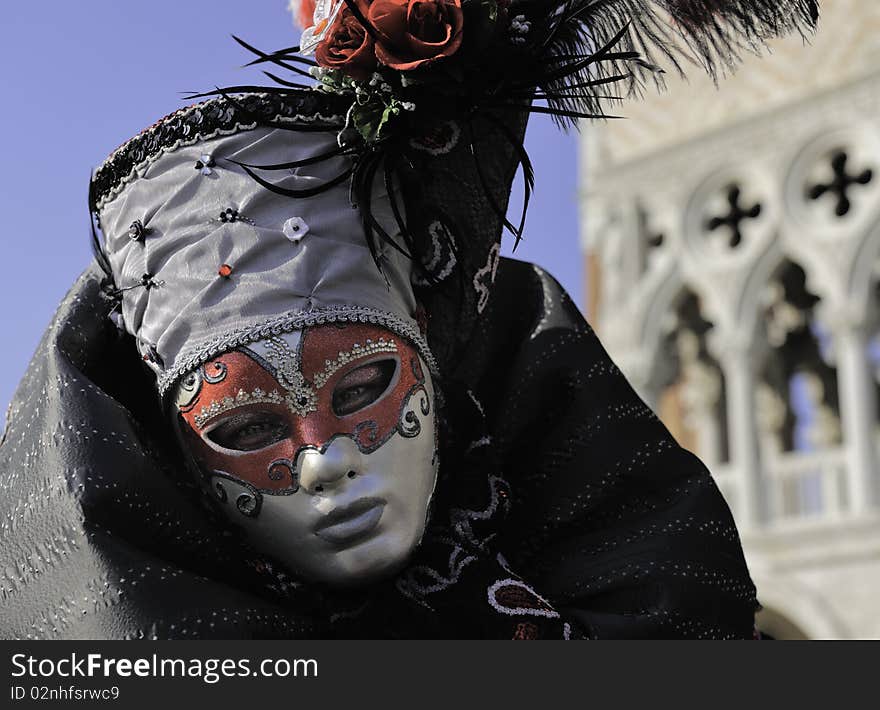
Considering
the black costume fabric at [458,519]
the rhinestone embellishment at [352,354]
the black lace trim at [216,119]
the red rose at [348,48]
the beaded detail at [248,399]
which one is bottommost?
the black costume fabric at [458,519]

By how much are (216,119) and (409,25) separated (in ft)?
0.62

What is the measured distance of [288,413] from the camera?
1.14 m

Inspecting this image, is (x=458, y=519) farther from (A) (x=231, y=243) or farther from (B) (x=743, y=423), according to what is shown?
(B) (x=743, y=423)

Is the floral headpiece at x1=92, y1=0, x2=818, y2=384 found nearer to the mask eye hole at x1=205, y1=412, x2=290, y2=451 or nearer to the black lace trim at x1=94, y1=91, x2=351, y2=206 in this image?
the black lace trim at x1=94, y1=91, x2=351, y2=206

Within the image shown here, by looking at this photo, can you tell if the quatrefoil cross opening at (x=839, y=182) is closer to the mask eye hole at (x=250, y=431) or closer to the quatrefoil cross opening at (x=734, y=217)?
the quatrefoil cross opening at (x=734, y=217)

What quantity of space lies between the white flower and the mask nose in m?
0.36

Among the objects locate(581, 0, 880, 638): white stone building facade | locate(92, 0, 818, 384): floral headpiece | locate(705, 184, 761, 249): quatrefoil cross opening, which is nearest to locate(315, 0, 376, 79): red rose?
locate(92, 0, 818, 384): floral headpiece

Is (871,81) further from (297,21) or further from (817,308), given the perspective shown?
(297,21)

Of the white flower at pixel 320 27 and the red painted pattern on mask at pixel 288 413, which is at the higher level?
the white flower at pixel 320 27

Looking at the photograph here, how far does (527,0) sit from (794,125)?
6.59m

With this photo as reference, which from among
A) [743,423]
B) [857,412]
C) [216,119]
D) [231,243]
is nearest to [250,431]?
[231,243]

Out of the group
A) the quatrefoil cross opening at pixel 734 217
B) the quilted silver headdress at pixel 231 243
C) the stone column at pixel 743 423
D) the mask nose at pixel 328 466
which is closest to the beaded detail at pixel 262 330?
the quilted silver headdress at pixel 231 243

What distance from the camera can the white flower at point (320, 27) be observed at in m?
1.23

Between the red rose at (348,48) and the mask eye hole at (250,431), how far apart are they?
314mm
